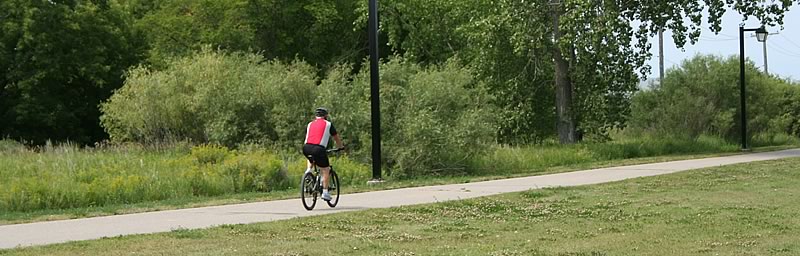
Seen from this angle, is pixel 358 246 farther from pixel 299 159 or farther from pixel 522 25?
pixel 522 25

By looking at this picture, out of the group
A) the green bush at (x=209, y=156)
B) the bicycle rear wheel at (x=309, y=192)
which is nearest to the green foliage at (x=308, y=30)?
the green bush at (x=209, y=156)

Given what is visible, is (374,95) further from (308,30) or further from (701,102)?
(308,30)

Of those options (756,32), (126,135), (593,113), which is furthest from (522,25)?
(126,135)

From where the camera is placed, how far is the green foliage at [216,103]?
2459 centimetres

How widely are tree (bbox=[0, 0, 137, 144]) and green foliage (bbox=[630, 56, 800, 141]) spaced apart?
78.4 ft

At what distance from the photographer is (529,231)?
38.3ft

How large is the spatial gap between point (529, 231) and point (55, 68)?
36794 millimetres

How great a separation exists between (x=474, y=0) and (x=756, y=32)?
451 inches

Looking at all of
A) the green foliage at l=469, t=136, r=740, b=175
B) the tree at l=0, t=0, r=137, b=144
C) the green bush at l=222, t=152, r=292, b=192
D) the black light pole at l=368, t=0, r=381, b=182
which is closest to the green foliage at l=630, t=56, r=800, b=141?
the green foliage at l=469, t=136, r=740, b=175

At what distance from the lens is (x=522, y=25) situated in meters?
35.2

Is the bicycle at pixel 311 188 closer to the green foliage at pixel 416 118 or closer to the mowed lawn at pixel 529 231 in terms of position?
the mowed lawn at pixel 529 231

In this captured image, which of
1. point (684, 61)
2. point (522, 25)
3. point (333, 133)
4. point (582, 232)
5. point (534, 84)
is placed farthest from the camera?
point (684, 61)

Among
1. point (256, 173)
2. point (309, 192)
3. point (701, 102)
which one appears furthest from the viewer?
point (701, 102)

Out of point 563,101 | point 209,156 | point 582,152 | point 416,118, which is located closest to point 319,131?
point 209,156
